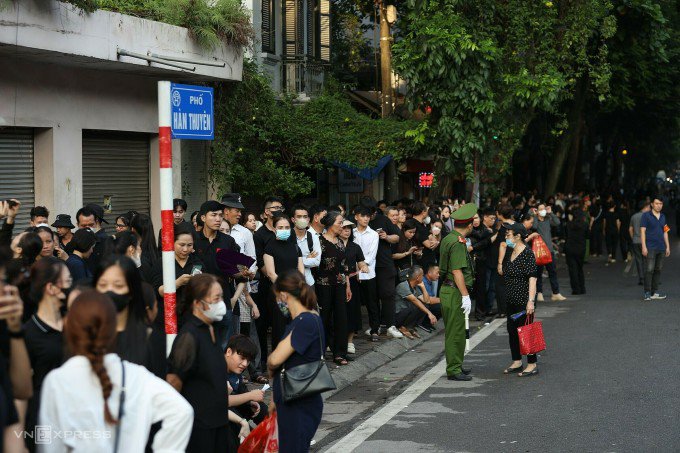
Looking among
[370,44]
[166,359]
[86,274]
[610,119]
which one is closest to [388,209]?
[86,274]

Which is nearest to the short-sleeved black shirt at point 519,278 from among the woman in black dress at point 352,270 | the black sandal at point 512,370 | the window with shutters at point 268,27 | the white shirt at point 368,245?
the black sandal at point 512,370

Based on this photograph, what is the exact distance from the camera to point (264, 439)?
22.3 ft

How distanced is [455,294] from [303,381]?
518cm

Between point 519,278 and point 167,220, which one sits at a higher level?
point 167,220

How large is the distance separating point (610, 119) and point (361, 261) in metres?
32.5

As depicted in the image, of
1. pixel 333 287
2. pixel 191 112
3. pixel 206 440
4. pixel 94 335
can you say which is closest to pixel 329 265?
pixel 333 287

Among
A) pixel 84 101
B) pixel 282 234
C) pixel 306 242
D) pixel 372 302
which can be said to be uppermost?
pixel 84 101

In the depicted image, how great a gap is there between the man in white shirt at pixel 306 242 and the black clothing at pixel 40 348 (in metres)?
6.69

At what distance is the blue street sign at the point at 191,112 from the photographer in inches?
295

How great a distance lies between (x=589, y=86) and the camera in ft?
108

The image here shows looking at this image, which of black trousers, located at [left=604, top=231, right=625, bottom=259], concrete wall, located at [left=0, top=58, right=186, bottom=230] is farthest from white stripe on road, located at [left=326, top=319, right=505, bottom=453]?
black trousers, located at [left=604, top=231, right=625, bottom=259]

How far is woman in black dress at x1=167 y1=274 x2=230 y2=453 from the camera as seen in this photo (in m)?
5.77

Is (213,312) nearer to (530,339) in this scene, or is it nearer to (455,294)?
(455,294)

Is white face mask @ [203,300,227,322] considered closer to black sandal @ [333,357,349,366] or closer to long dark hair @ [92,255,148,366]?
long dark hair @ [92,255,148,366]
